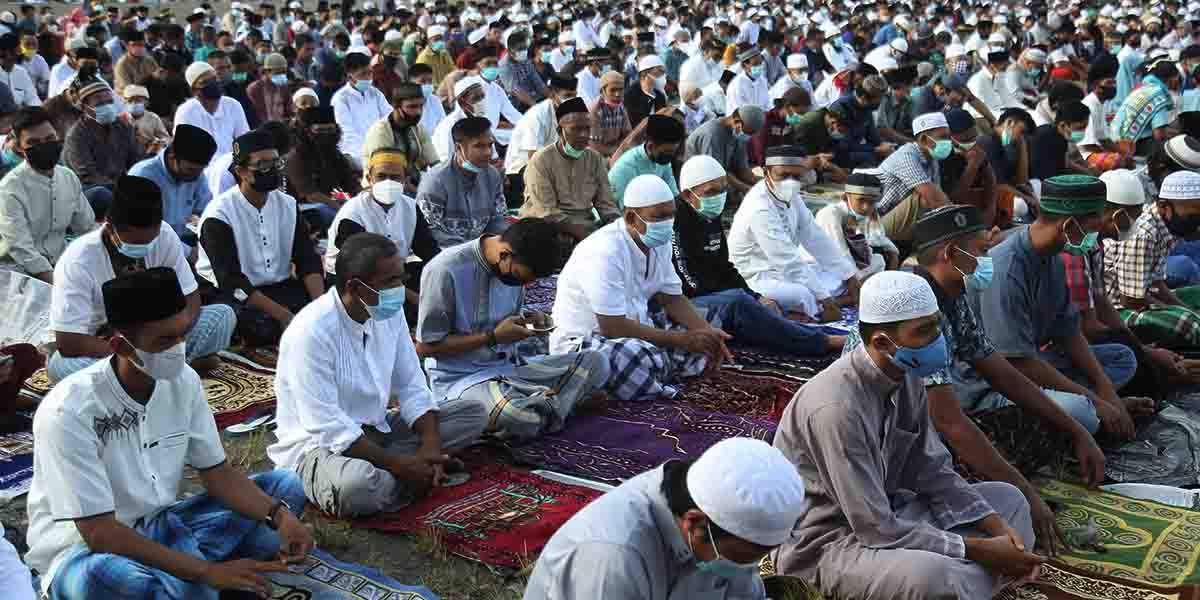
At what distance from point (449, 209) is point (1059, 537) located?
12.8 feet

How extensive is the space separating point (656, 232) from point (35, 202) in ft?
9.96

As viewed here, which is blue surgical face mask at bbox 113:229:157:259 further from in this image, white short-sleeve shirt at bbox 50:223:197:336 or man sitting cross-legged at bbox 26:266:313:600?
man sitting cross-legged at bbox 26:266:313:600

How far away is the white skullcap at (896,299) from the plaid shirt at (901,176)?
14.6 feet

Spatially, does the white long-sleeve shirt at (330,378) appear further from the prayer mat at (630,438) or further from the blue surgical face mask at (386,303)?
the prayer mat at (630,438)

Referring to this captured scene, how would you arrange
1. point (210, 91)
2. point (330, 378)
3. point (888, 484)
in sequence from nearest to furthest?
point (888, 484), point (330, 378), point (210, 91)

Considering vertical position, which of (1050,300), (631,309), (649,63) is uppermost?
(649,63)

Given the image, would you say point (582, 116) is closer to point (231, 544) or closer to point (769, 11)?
point (231, 544)

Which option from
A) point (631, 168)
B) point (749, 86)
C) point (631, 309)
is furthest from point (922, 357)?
point (749, 86)

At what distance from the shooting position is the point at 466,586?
11.8 feet

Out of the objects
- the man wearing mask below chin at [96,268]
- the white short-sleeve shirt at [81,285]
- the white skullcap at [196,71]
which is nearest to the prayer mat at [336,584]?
the man wearing mask below chin at [96,268]

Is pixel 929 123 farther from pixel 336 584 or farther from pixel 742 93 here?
pixel 336 584

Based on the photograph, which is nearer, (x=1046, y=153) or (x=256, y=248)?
(x=256, y=248)

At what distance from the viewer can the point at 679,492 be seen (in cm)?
245

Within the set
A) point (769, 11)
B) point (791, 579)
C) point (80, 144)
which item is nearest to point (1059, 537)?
point (791, 579)
